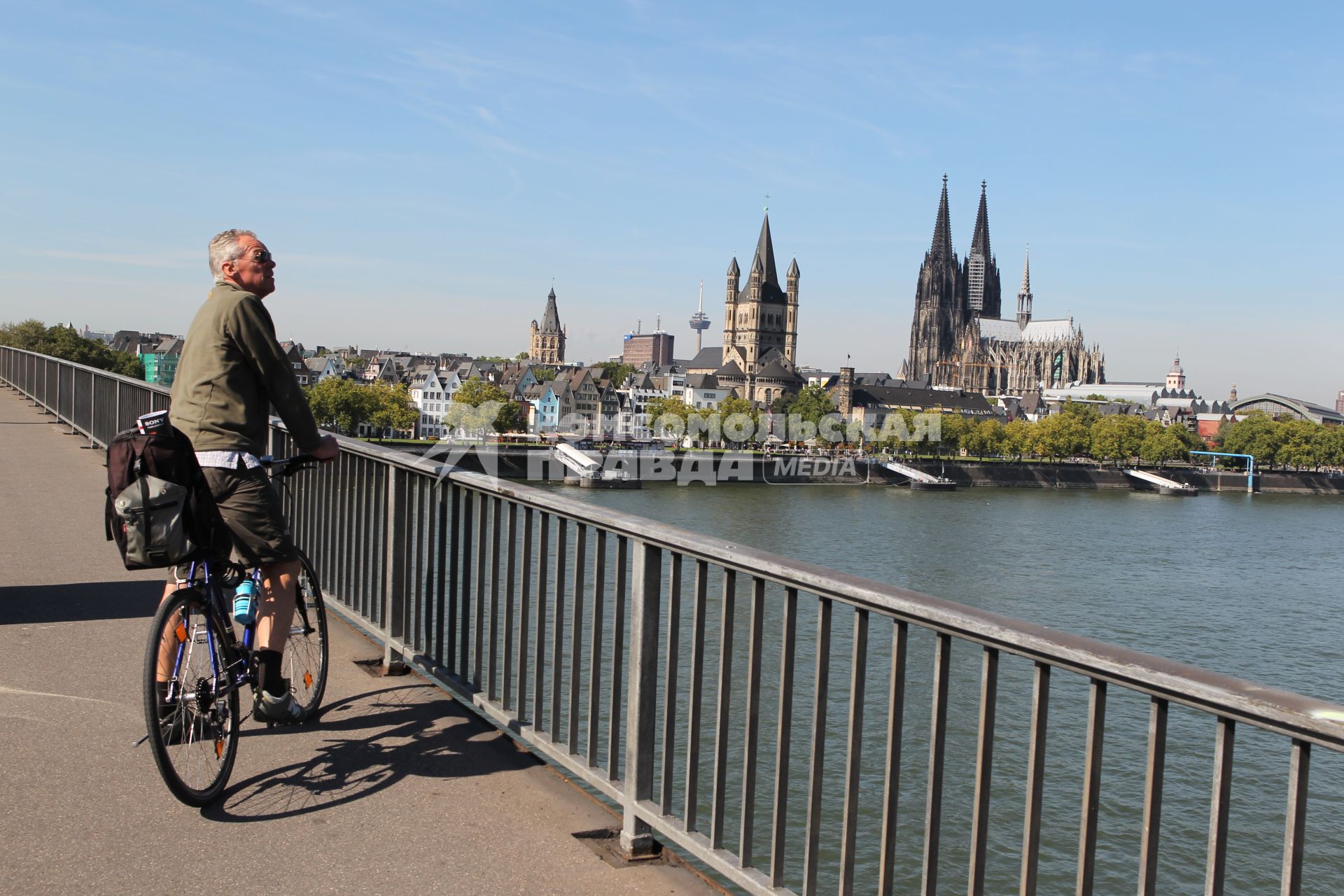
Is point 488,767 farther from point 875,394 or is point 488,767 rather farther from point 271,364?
point 875,394

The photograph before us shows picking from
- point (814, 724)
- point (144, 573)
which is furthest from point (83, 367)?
point (814, 724)

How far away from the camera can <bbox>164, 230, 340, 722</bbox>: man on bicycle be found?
3.48 metres

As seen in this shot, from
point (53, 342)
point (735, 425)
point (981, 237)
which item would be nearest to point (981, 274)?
point (981, 237)

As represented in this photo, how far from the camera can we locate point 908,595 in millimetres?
2293

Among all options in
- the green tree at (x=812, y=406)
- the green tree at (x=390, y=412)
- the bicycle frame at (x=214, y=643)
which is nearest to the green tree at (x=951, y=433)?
the green tree at (x=812, y=406)

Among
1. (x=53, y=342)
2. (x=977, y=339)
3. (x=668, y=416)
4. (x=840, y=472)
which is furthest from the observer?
(x=977, y=339)

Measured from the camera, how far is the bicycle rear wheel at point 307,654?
4055mm

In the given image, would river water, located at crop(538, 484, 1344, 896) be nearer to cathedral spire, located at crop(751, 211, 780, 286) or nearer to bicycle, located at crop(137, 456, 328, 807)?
bicycle, located at crop(137, 456, 328, 807)

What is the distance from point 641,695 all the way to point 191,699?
49.4 inches

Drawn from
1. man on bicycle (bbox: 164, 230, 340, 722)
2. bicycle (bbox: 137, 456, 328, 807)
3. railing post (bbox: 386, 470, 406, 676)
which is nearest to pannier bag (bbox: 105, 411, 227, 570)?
bicycle (bbox: 137, 456, 328, 807)

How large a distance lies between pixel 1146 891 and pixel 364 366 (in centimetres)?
15220

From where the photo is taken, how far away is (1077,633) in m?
13.1

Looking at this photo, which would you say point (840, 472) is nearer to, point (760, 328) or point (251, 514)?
point (760, 328)

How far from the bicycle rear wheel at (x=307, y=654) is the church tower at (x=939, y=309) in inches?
6585
